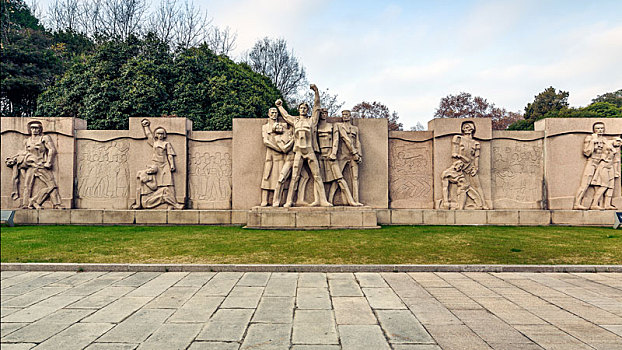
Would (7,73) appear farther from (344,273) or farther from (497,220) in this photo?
(497,220)

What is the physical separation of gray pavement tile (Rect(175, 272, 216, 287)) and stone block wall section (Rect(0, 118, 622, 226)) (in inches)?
243

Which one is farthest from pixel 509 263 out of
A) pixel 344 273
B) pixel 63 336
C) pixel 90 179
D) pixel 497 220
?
pixel 90 179

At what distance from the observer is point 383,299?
4680 mm

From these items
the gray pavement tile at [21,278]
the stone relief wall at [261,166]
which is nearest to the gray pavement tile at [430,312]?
the gray pavement tile at [21,278]

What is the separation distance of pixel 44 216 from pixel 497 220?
584 inches

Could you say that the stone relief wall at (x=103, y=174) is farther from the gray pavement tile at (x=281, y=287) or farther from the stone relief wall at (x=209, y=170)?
the gray pavement tile at (x=281, y=287)

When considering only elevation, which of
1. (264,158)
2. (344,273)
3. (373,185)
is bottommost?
(344,273)

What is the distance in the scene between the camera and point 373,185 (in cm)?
Answer: 1246

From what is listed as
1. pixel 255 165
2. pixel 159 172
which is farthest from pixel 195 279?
pixel 159 172

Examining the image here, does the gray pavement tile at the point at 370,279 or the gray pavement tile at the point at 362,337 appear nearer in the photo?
the gray pavement tile at the point at 362,337

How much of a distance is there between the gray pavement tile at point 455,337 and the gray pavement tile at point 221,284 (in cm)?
272

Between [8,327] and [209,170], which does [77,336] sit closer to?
[8,327]

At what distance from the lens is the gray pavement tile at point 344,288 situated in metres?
4.89

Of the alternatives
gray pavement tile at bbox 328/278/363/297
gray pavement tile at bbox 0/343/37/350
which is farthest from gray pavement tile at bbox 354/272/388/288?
gray pavement tile at bbox 0/343/37/350
